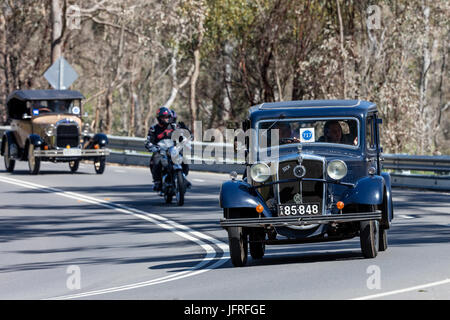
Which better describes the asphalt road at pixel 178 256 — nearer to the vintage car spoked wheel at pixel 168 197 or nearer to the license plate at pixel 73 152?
the vintage car spoked wheel at pixel 168 197

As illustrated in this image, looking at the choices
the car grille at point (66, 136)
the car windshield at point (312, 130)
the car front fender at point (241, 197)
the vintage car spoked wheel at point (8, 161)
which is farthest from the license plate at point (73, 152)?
the car front fender at point (241, 197)

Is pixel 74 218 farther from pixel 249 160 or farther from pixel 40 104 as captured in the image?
pixel 40 104

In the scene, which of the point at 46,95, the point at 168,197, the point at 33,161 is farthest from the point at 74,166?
the point at 168,197

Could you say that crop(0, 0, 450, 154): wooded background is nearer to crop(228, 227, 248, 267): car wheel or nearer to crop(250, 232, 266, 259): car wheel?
crop(250, 232, 266, 259): car wheel

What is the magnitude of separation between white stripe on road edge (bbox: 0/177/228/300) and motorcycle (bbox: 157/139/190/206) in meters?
0.91

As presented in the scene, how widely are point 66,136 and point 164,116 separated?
9.10m

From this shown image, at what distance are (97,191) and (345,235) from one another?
12.8 m

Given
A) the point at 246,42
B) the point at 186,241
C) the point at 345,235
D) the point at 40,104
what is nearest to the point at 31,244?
the point at 186,241

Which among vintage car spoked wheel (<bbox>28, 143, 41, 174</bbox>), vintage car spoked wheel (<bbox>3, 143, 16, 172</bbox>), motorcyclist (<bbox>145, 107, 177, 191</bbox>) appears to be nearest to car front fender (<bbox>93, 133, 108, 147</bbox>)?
vintage car spoked wheel (<bbox>28, 143, 41, 174</bbox>)

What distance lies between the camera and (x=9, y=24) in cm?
5138

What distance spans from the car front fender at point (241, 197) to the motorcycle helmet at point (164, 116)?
8055mm

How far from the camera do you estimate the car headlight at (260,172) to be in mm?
11883

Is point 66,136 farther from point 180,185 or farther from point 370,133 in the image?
point 370,133
